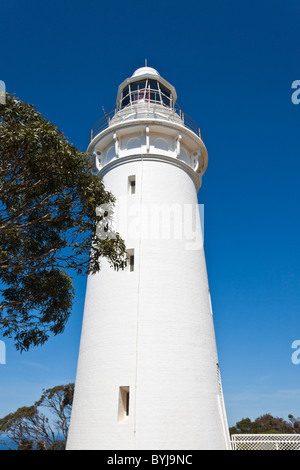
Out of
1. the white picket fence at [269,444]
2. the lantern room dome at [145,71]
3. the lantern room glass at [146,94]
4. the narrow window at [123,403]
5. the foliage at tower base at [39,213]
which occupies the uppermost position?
the lantern room dome at [145,71]

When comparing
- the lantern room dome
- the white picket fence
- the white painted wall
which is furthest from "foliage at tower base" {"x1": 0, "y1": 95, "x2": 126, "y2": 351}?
the lantern room dome

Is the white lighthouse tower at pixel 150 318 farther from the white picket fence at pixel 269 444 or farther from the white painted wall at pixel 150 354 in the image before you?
the white picket fence at pixel 269 444

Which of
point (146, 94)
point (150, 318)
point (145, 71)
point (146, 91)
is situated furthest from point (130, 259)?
point (145, 71)

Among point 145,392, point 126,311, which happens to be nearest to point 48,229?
point 126,311

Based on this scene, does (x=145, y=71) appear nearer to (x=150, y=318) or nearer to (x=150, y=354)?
(x=150, y=318)

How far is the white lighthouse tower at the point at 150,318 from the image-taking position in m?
11.8

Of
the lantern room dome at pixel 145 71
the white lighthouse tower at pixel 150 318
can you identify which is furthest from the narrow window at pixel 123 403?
the lantern room dome at pixel 145 71

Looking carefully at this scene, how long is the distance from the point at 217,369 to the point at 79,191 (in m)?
9.91

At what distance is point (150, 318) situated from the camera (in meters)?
13.3

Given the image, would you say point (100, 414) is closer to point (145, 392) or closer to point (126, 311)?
point (145, 392)

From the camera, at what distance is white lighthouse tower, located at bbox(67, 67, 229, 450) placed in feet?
38.6

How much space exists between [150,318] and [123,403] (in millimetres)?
3221

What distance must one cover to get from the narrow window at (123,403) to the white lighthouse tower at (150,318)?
0.04m

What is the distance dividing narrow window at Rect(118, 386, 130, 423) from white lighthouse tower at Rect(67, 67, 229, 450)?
0.04 meters
